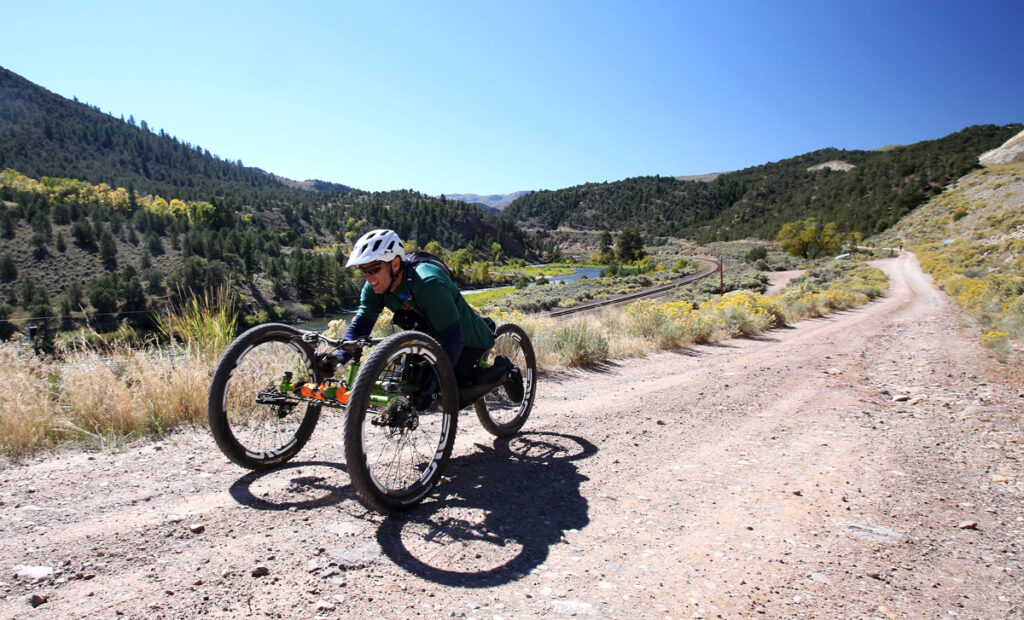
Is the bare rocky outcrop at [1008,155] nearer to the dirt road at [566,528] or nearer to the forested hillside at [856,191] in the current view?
the forested hillside at [856,191]

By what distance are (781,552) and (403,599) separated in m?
2.10

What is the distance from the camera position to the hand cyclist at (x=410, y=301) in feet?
11.7

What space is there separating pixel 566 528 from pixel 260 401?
2.32 m

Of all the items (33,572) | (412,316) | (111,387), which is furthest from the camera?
(111,387)

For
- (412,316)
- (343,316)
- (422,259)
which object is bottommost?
(343,316)

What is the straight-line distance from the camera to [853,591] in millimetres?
2377

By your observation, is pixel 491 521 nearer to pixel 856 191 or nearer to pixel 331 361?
pixel 331 361

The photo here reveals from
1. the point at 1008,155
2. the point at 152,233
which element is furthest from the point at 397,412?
the point at 1008,155

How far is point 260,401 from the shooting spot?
3.50m

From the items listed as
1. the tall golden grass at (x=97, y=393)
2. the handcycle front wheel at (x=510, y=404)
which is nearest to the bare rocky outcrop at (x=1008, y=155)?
the handcycle front wheel at (x=510, y=404)

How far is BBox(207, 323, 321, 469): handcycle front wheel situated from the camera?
3.42 m

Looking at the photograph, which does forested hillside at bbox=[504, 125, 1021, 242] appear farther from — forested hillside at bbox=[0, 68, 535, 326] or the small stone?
the small stone

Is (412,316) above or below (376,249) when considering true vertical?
below

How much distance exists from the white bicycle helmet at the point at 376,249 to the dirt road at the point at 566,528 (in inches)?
64.9
